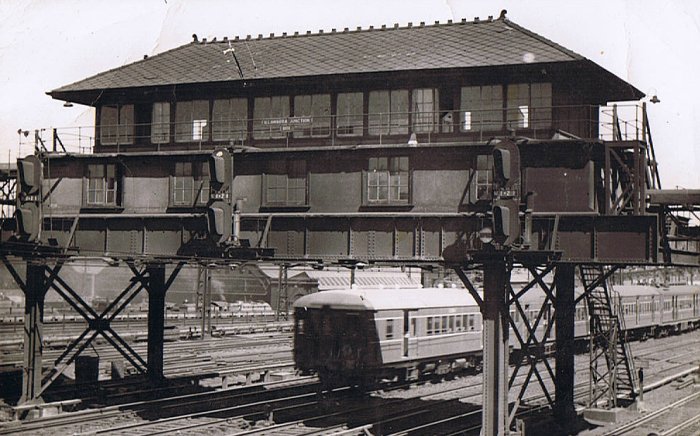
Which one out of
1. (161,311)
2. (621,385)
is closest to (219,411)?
(161,311)

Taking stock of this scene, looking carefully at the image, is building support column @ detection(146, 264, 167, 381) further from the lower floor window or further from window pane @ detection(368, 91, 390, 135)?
window pane @ detection(368, 91, 390, 135)

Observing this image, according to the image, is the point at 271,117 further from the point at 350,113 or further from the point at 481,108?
the point at 481,108

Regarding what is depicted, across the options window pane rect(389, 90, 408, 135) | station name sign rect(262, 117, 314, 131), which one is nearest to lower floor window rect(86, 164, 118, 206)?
station name sign rect(262, 117, 314, 131)

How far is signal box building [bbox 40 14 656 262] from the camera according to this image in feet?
73.8

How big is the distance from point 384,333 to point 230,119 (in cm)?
1003

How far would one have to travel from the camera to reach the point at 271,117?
26.5m

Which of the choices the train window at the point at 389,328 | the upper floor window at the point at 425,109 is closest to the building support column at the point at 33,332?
the train window at the point at 389,328

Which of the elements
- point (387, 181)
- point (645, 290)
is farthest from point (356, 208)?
point (645, 290)

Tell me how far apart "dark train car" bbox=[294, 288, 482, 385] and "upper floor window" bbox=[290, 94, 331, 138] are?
7.76 meters

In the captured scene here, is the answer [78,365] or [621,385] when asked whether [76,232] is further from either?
[621,385]

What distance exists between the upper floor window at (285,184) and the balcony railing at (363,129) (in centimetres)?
119

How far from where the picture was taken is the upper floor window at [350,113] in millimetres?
25500

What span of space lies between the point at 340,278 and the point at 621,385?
1956 inches

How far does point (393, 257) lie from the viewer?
77.2ft
